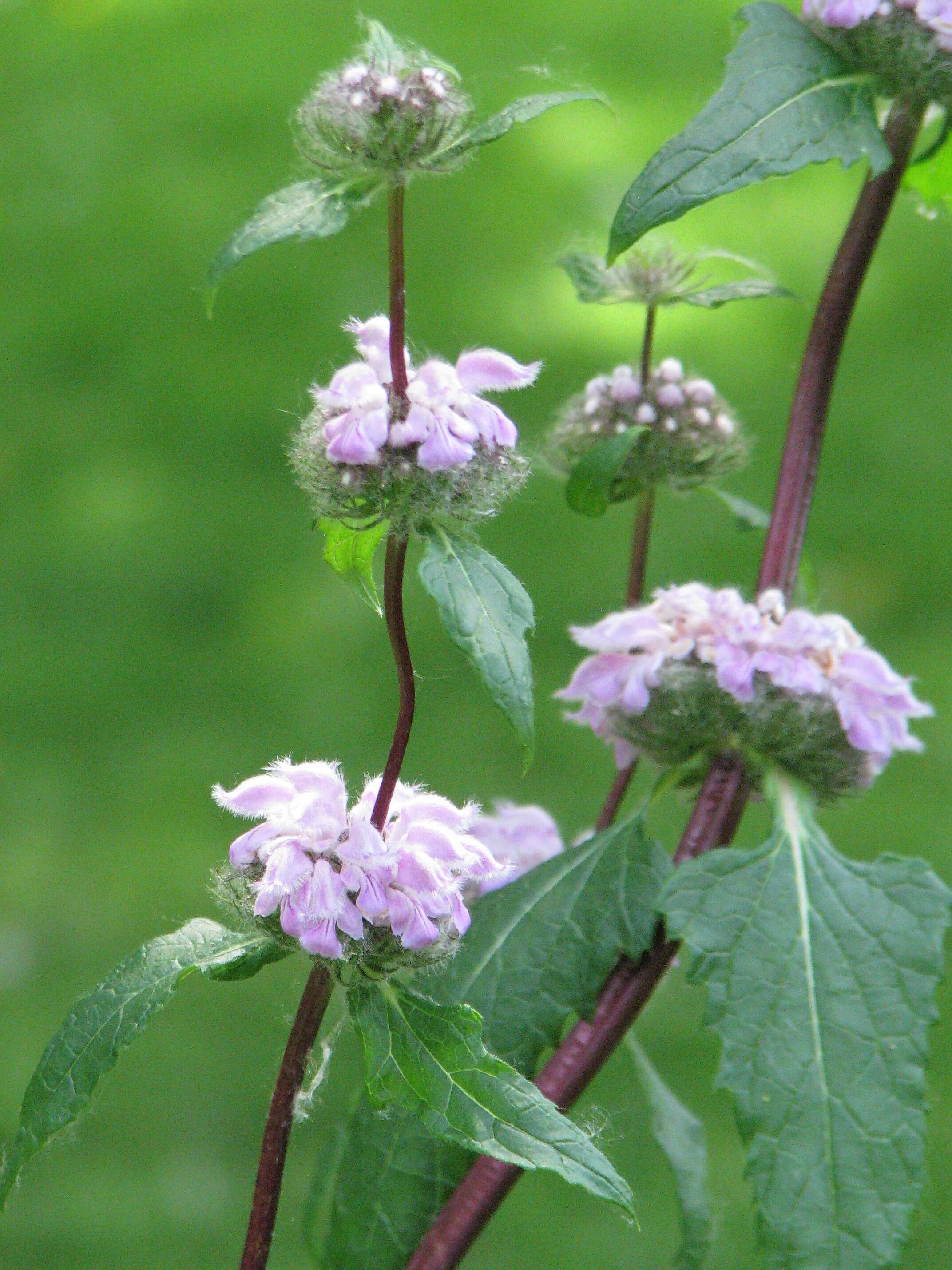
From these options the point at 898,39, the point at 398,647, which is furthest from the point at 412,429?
the point at 898,39

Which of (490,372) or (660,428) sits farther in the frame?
(660,428)

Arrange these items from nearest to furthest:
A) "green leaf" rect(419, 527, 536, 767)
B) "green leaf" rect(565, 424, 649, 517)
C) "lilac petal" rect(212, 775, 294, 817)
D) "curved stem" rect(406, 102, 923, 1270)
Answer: "green leaf" rect(419, 527, 536, 767), "lilac petal" rect(212, 775, 294, 817), "curved stem" rect(406, 102, 923, 1270), "green leaf" rect(565, 424, 649, 517)

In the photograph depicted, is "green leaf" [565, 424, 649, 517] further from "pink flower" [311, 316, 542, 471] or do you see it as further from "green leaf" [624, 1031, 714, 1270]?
"green leaf" [624, 1031, 714, 1270]

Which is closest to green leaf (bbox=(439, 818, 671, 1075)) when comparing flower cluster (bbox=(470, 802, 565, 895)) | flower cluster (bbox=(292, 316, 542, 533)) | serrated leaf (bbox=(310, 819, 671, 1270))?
serrated leaf (bbox=(310, 819, 671, 1270))

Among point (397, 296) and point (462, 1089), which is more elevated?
point (397, 296)

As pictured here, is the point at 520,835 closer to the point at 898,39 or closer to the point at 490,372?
the point at 490,372

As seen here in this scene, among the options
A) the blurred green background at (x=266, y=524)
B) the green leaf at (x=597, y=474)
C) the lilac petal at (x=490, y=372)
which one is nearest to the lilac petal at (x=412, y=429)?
the lilac petal at (x=490, y=372)
